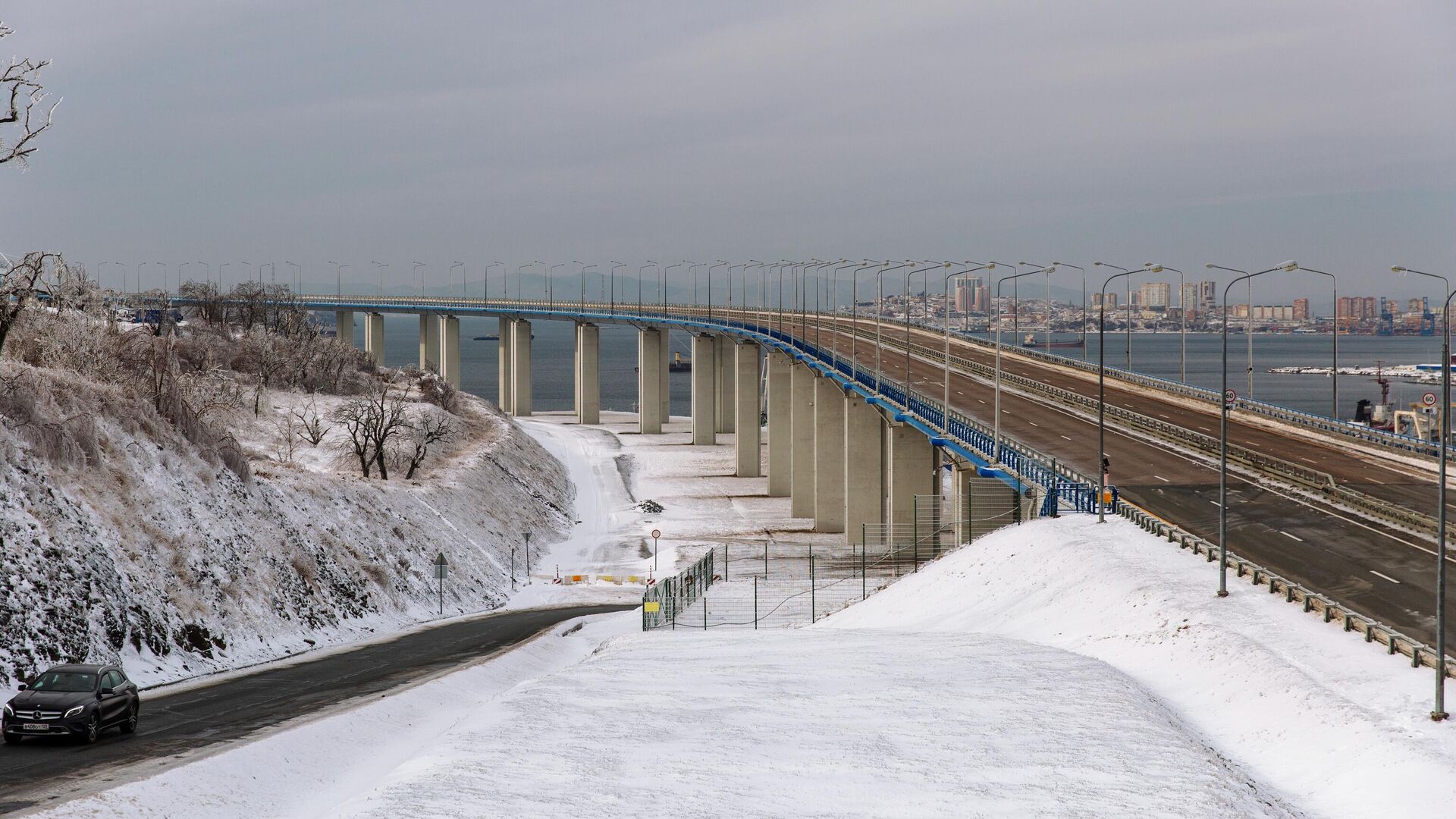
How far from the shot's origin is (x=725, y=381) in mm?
155875

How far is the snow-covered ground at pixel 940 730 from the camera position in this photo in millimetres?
20438

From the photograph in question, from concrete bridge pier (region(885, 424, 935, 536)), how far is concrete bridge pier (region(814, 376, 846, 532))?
1091cm

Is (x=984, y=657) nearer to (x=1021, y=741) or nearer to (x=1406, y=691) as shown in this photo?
(x=1021, y=741)

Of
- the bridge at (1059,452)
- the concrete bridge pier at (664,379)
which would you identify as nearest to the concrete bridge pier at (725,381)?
the bridge at (1059,452)

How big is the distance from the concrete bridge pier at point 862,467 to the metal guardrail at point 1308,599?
38.0 m

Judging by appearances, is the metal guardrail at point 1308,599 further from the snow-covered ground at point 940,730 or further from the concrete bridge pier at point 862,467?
the concrete bridge pier at point 862,467

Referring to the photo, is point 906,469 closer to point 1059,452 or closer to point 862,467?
point 862,467

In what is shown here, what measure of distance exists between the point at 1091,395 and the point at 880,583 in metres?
21.9

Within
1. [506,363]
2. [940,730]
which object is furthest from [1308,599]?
[506,363]

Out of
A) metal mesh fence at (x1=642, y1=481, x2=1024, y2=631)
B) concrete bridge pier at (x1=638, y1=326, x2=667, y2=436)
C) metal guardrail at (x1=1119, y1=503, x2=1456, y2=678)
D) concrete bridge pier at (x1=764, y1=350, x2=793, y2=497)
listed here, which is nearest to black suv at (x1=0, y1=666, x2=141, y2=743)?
metal mesh fence at (x1=642, y1=481, x2=1024, y2=631)

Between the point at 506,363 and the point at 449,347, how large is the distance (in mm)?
16406

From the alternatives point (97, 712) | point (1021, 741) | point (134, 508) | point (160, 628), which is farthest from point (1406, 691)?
point (134, 508)

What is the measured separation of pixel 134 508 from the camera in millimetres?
40594

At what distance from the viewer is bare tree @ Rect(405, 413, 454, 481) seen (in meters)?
76.6
